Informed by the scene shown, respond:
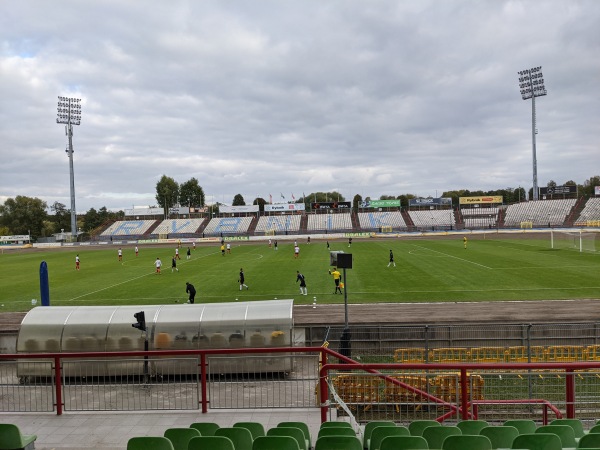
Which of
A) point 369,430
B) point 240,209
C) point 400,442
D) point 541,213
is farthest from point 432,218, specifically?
point 400,442

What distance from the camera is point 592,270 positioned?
35.7m

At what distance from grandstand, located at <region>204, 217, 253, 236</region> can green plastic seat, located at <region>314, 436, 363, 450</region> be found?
108m

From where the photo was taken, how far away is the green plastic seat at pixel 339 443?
5.33m

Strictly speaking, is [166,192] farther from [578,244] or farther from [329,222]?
[578,244]

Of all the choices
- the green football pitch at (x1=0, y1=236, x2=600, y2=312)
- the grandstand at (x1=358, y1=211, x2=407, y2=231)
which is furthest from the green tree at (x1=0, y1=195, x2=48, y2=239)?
the green football pitch at (x1=0, y1=236, x2=600, y2=312)

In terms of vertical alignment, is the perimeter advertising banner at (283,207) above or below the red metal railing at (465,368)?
above

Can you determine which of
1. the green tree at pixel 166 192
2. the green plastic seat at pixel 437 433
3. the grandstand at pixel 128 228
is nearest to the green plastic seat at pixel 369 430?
the green plastic seat at pixel 437 433

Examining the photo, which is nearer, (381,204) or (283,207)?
(381,204)

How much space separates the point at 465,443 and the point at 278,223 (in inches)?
4466

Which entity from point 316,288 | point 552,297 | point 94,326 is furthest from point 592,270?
point 94,326

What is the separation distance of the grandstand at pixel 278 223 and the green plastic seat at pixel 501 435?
4157 inches

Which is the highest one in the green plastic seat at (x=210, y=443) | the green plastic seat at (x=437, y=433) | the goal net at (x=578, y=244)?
the green plastic seat at (x=210, y=443)

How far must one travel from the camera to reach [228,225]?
119 meters

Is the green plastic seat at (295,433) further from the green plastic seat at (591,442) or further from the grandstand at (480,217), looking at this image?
the grandstand at (480,217)
